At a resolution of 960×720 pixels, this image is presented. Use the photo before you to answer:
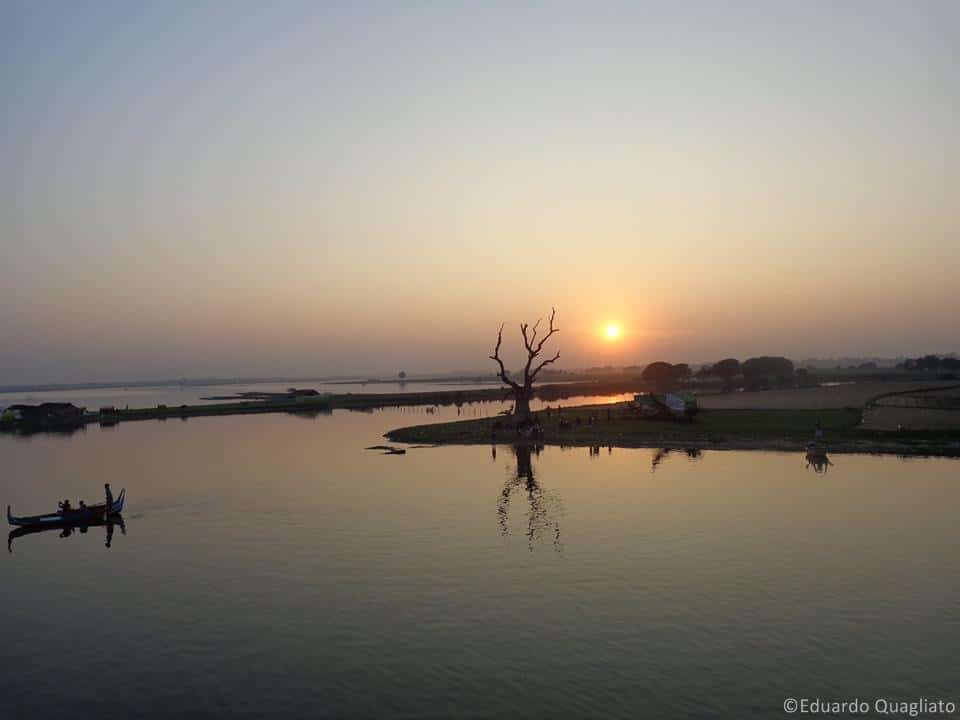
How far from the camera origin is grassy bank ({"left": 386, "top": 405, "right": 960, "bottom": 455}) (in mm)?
59250

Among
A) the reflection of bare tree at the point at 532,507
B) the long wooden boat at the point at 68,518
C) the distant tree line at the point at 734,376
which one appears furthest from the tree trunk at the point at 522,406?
the distant tree line at the point at 734,376

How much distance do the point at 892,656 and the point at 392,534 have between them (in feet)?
70.3

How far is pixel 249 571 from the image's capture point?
94.9 ft

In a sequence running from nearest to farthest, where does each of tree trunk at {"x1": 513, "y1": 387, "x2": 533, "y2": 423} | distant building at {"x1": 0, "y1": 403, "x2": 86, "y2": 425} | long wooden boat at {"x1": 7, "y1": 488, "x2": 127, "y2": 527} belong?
1. long wooden boat at {"x1": 7, "y1": 488, "x2": 127, "y2": 527}
2. tree trunk at {"x1": 513, "y1": 387, "x2": 533, "y2": 423}
3. distant building at {"x1": 0, "y1": 403, "x2": 86, "y2": 425}

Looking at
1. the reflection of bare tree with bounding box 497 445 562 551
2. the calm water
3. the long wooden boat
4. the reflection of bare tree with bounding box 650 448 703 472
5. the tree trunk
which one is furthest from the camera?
the tree trunk

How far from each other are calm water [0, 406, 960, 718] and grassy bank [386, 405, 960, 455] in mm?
11606

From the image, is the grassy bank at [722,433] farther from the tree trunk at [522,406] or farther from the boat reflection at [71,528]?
the boat reflection at [71,528]

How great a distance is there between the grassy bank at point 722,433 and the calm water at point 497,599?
11606 mm

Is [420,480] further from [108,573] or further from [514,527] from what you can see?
[108,573]

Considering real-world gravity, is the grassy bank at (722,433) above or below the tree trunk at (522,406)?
below

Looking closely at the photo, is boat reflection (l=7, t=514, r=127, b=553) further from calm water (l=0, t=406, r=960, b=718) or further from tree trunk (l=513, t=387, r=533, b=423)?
tree trunk (l=513, t=387, r=533, b=423)

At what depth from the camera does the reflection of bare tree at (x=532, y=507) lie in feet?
111

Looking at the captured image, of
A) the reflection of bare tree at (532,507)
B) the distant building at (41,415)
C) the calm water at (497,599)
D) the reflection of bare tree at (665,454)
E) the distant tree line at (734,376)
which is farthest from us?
the distant tree line at (734,376)

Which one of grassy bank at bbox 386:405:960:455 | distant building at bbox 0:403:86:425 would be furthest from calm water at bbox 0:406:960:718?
distant building at bbox 0:403:86:425
